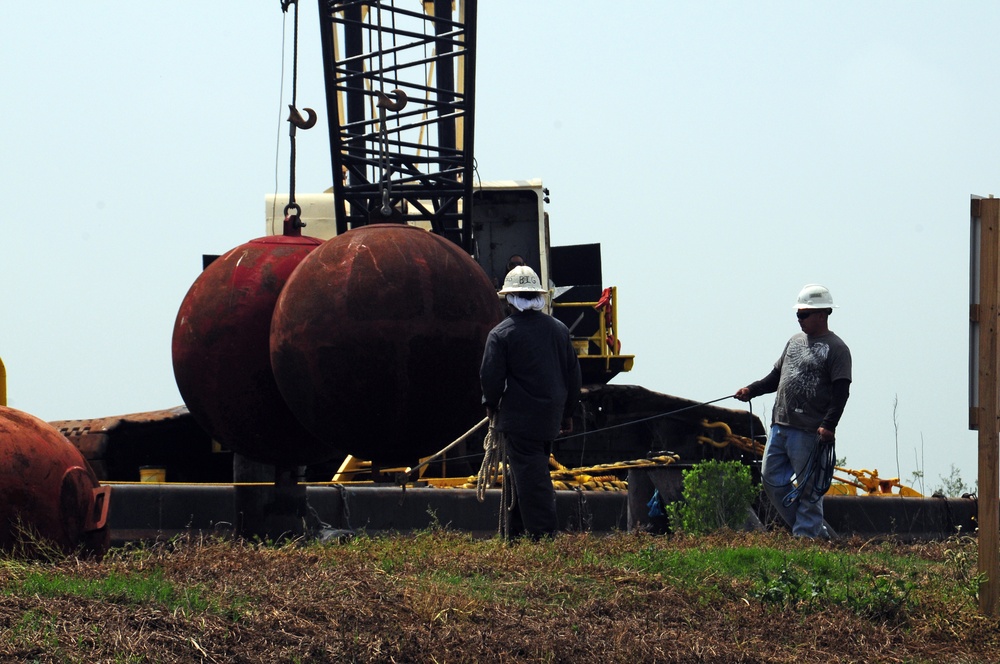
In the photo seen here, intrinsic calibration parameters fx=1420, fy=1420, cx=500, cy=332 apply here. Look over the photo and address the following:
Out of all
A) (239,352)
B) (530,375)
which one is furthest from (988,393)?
(239,352)

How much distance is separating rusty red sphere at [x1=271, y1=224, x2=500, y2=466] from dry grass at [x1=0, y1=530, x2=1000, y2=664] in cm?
85

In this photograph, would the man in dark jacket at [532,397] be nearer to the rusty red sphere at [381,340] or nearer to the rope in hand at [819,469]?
the rusty red sphere at [381,340]

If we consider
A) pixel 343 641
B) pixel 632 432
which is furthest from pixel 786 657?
pixel 632 432

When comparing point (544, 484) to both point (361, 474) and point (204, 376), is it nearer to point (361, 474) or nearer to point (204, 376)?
point (204, 376)

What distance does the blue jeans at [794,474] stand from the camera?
34.4 ft

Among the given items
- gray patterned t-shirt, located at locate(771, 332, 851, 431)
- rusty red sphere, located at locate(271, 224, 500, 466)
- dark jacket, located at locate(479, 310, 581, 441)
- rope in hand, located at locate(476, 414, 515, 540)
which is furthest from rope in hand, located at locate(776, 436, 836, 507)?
rusty red sphere, located at locate(271, 224, 500, 466)

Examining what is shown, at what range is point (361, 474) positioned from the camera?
1694cm

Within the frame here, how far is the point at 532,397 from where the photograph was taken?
9.53 metres

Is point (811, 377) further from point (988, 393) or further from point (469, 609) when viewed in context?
point (469, 609)

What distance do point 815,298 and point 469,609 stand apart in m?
5.08

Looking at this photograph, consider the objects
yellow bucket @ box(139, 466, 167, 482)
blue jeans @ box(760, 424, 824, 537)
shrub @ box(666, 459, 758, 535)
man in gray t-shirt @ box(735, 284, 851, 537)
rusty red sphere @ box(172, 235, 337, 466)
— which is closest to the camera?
rusty red sphere @ box(172, 235, 337, 466)

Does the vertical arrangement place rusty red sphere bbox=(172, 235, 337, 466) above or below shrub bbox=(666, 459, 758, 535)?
above

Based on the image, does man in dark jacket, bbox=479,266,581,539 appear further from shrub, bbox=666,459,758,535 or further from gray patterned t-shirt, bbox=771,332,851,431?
gray patterned t-shirt, bbox=771,332,851,431

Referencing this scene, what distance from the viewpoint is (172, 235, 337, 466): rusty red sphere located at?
9523 mm
